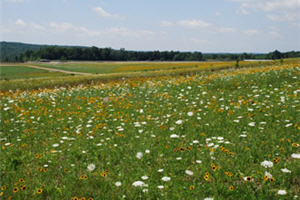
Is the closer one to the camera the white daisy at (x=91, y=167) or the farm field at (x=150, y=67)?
the white daisy at (x=91, y=167)

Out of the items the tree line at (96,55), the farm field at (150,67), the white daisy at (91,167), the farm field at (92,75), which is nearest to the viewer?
the white daisy at (91,167)

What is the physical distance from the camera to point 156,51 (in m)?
148

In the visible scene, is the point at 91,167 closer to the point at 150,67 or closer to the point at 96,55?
the point at 150,67

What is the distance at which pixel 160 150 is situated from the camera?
5.59m

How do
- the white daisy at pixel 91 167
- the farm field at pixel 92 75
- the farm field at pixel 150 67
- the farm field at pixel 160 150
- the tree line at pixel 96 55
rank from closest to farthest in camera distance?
the farm field at pixel 160 150, the white daisy at pixel 91 167, the farm field at pixel 92 75, the farm field at pixel 150 67, the tree line at pixel 96 55

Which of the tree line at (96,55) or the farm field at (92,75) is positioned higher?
the tree line at (96,55)

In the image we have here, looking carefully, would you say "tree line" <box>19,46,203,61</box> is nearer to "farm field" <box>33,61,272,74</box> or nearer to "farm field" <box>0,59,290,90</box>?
"farm field" <box>33,61,272,74</box>

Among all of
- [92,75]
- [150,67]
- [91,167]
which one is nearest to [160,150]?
[91,167]

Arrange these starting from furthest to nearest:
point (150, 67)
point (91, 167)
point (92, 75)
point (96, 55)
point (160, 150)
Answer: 1. point (96, 55)
2. point (150, 67)
3. point (92, 75)
4. point (160, 150)
5. point (91, 167)

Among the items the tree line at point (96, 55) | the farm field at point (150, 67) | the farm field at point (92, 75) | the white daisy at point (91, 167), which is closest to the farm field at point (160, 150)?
the white daisy at point (91, 167)

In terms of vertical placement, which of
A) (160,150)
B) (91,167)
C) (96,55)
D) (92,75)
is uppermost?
(96,55)

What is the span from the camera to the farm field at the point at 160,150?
4059 millimetres

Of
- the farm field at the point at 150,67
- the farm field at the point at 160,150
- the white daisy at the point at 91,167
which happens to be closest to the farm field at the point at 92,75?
the farm field at the point at 150,67

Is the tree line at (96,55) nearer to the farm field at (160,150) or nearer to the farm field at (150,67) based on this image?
the farm field at (150,67)
